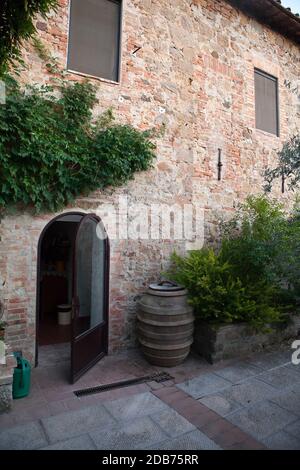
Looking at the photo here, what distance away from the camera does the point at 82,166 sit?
4191mm

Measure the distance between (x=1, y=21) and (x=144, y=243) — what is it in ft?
11.1

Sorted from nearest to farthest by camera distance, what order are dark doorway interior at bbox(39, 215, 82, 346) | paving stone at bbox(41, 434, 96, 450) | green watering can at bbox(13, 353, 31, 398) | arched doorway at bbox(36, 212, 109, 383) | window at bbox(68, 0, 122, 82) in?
paving stone at bbox(41, 434, 96, 450) → green watering can at bbox(13, 353, 31, 398) → arched doorway at bbox(36, 212, 109, 383) → window at bbox(68, 0, 122, 82) → dark doorway interior at bbox(39, 215, 82, 346)

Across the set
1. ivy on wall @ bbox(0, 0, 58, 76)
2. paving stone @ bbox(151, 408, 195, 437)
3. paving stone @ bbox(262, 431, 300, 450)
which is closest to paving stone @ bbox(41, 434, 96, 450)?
paving stone @ bbox(151, 408, 195, 437)

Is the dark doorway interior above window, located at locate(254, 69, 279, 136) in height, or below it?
below

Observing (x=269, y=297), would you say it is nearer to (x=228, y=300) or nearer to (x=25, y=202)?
(x=228, y=300)

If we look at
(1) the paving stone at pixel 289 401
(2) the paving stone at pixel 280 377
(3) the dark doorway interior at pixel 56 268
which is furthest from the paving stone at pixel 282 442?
(3) the dark doorway interior at pixel 56 268

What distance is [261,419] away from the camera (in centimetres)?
300

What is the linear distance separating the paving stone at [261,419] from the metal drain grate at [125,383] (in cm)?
109

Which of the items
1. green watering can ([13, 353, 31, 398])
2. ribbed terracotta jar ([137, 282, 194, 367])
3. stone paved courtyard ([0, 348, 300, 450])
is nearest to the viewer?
stone paved courtyard ([0, 348, 300, 450])

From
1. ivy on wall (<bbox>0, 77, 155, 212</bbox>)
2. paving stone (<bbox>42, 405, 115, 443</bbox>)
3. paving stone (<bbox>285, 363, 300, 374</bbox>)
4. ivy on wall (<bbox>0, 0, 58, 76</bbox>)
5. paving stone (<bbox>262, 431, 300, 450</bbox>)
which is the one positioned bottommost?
paving stone (<bbox>262, 431, 300, 450</bbox>)

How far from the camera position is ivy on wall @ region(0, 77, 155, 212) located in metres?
3.70

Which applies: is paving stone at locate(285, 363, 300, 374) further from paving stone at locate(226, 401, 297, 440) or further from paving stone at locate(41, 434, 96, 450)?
paving stone at locate(41, 434, 96, 450)

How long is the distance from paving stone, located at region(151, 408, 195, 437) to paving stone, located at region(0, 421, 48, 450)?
1.08 m

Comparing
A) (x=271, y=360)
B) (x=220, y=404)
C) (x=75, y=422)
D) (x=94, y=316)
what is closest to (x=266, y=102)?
(x=271, y=360)
